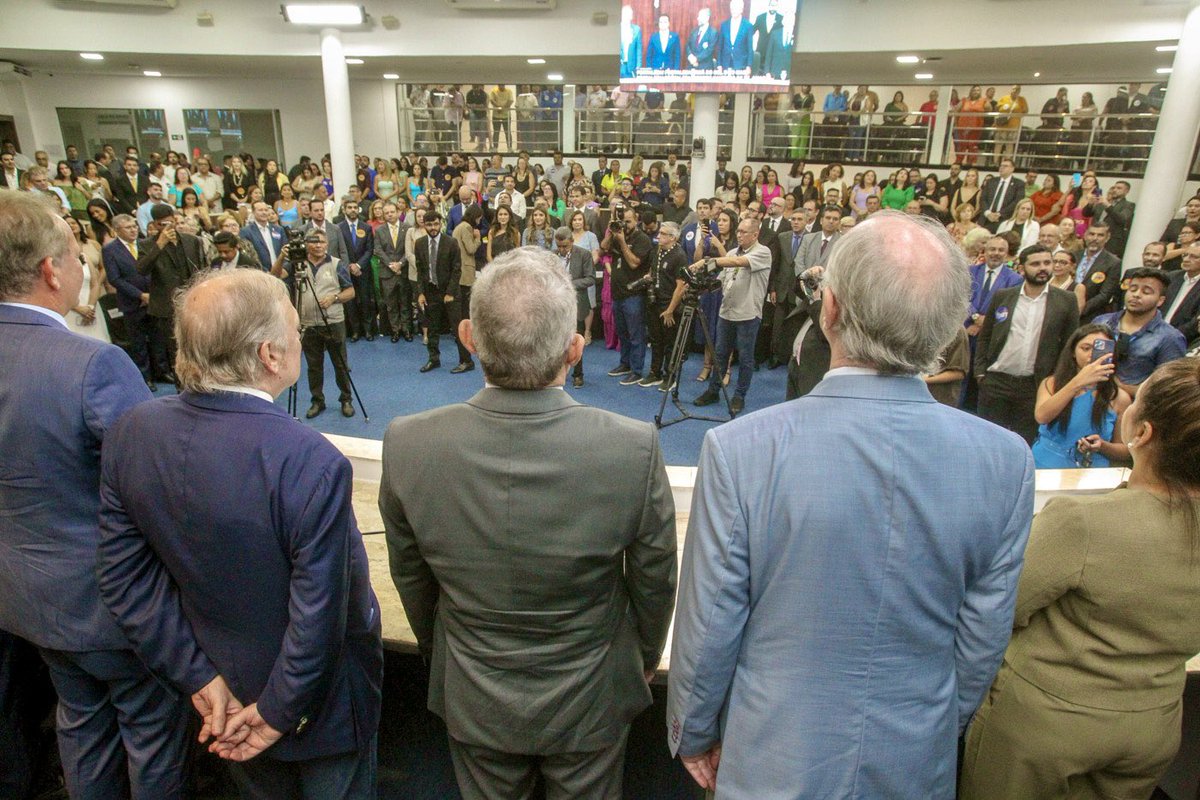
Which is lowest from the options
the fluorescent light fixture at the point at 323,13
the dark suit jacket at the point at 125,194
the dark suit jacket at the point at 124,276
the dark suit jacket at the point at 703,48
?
the dark suit jacket at the point at 124,276

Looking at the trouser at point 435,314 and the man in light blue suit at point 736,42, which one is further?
the man in light blue suit at point 736,42

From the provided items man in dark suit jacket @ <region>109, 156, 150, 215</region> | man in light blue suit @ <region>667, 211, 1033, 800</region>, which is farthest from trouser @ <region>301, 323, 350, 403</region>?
man in dark suit jacket @ <region>109, 156, 150, 215</region>

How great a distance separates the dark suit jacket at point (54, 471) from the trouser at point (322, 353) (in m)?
3.48

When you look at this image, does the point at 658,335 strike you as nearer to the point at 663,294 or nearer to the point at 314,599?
the point at 663,294

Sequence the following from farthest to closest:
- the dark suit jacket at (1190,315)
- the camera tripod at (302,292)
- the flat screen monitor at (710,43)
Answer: the flat screen monitor at (710,43) → the camera tripod at (302,292) → the dark suit jacket at (1190,315)

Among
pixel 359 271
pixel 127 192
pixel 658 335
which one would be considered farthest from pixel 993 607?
pixel 127 192

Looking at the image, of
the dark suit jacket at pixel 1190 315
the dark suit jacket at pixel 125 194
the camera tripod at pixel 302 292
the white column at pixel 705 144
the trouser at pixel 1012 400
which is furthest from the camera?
the dark suit jacket at pixel 125 194

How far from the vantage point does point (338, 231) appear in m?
6.63

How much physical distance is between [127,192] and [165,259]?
660cm

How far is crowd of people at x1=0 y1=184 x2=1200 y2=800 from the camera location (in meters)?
1.02

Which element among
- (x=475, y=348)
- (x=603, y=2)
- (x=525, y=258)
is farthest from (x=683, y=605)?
(x=603, y=2)

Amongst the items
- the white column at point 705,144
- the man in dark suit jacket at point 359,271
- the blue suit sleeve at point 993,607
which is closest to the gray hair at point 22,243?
the blue suit sleeve at point 993,607

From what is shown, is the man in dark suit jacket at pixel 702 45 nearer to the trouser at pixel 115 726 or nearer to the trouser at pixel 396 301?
the trouser at pixel 396 301

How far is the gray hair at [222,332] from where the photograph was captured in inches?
47.7
